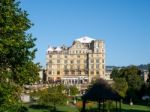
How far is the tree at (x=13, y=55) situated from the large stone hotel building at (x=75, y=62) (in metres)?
118

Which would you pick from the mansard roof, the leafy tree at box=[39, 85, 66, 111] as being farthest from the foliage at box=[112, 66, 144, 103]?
the mansard roof

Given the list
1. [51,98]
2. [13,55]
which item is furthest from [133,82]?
[13,55]

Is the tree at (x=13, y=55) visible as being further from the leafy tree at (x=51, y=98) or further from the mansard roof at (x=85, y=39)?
the mansard roof at (x=85, y=39)


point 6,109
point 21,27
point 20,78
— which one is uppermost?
point 21,27

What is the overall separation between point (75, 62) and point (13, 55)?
4765 inches

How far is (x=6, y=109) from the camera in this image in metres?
19.4

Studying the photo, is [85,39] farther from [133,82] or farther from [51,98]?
[51,98]

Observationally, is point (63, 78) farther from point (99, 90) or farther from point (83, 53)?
point (99, 90)

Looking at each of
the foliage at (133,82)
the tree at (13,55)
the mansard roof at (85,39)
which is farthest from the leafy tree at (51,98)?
the mansard roof at (85,39)

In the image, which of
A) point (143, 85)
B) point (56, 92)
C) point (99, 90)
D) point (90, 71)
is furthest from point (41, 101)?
point (90, 71)

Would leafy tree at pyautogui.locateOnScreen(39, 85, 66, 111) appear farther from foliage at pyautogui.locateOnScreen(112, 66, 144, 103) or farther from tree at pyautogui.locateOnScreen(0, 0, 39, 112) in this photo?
tree at pyautogui.locateOnScreen(0, 0, 39, 112)

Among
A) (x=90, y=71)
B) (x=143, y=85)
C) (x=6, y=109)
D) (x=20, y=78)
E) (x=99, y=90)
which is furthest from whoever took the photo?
(x=90, y=71)

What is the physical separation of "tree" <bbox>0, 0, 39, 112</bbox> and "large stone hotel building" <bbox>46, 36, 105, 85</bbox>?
11831 cm

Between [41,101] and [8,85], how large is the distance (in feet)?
162
